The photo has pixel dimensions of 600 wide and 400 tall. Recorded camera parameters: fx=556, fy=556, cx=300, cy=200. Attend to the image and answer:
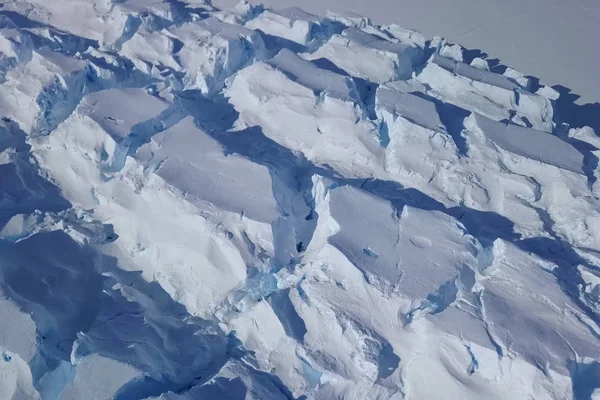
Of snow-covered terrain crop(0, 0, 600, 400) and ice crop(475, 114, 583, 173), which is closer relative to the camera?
snow-covered terrain crop(0, 0, 600, 400)

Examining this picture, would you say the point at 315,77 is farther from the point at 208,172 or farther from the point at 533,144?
the point at 533,144

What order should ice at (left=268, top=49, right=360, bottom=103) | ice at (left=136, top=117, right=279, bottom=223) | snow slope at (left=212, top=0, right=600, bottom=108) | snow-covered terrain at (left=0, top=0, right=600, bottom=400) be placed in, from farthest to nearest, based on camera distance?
snow slope at (left=212, top=0, right=600, bottom=108), ice at (left=268, top=49, right=360, bottom=103), ice at (left=136, top=117, right=279, bottom=223), snow-covered terrain at (left=0, top=0, right=600, bottom=400)

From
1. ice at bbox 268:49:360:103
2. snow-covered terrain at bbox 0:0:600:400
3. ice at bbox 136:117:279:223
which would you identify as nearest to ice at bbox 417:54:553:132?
snow-covered terrain at bbox 0:0:600:400

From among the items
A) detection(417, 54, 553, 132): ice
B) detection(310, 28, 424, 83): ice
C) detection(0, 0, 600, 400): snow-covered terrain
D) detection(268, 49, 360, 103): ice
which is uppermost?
detection(417, 54, 553, 132): ice

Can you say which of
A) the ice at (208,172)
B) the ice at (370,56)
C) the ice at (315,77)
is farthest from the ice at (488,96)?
the ice at (208,172)

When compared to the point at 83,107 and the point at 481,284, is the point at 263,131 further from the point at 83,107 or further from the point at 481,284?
the point at 481,284

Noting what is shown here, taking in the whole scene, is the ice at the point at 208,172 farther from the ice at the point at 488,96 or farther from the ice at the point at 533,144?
the ice at the point at 488,96

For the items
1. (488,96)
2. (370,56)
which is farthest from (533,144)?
(370,56)

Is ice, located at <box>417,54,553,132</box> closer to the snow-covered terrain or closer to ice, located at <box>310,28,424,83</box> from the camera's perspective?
the snow-covered terrain
